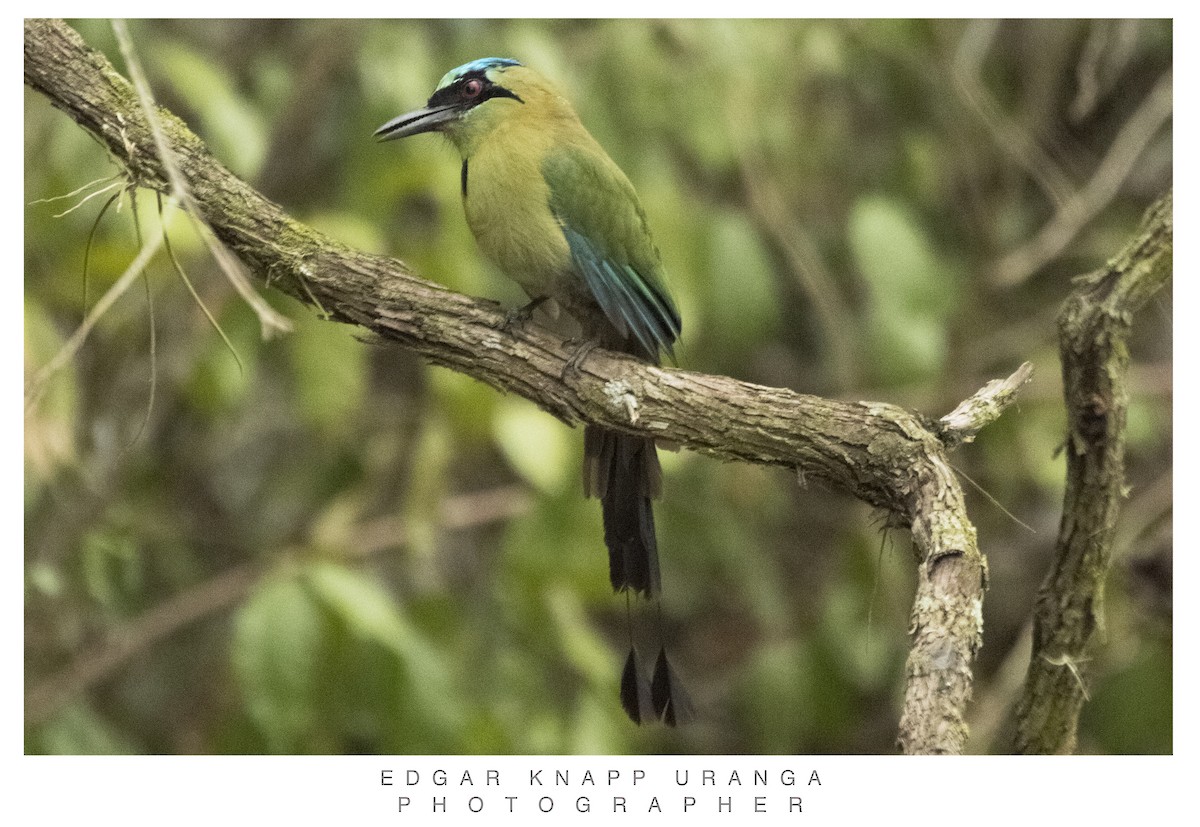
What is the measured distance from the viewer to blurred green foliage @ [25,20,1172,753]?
2.60 meters

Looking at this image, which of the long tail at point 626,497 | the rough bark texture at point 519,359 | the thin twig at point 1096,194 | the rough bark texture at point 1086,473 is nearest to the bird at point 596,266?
the long tail at point 626,497

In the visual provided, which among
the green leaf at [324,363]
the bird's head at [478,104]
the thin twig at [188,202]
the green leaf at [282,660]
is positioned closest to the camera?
the thin twig at [188,202]

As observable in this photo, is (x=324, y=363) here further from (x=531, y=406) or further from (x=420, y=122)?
(x=420, y=122)

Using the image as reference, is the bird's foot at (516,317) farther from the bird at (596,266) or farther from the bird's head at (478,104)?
the bird's head at (478,104)

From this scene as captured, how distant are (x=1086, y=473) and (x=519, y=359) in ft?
2.85

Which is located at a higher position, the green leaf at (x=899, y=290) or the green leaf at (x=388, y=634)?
the green leaf at (x=899, y=290)

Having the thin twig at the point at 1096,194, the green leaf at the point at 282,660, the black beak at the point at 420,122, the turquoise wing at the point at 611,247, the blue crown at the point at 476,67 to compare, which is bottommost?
the green leaf at the point at 282,660

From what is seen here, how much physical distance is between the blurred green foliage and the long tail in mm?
386

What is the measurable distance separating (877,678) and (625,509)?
6.01 ft

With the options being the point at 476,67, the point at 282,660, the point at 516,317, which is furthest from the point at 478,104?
the point at 282,660

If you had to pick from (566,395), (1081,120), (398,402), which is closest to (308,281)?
(566,395)

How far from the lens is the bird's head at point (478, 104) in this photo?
7.38ft

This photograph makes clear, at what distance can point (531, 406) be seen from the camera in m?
2.81
